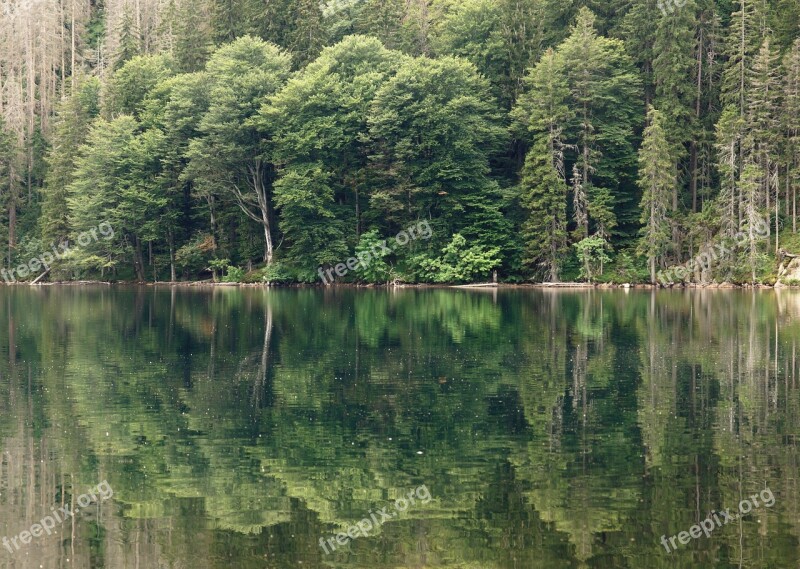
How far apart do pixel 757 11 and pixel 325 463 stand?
69412 millimetres

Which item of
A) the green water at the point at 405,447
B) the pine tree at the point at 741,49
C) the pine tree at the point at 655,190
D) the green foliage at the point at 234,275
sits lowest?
the green water at the point at 405,447

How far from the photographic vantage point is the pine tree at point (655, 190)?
2785 inches

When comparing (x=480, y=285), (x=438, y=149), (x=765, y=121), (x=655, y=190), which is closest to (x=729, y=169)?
(x=765, y=121)

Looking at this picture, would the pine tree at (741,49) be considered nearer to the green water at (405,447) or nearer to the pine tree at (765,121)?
the pine tree at (765,121)

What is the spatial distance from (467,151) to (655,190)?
15302 mm

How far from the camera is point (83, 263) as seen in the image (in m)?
86.7

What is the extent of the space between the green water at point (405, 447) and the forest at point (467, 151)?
40.5m

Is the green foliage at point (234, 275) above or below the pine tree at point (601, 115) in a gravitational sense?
below

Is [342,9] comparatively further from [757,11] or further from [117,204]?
[757,11]

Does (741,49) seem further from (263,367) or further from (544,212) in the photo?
(263,367)

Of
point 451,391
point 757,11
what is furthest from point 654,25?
point 451,391

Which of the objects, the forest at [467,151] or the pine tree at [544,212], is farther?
the pine tree at [544,212]

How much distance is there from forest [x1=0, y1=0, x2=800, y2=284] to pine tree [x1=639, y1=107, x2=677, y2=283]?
0.78 feet

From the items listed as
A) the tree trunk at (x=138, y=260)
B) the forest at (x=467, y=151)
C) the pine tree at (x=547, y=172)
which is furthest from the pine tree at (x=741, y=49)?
the tree trunk at (x=138, y=260)
